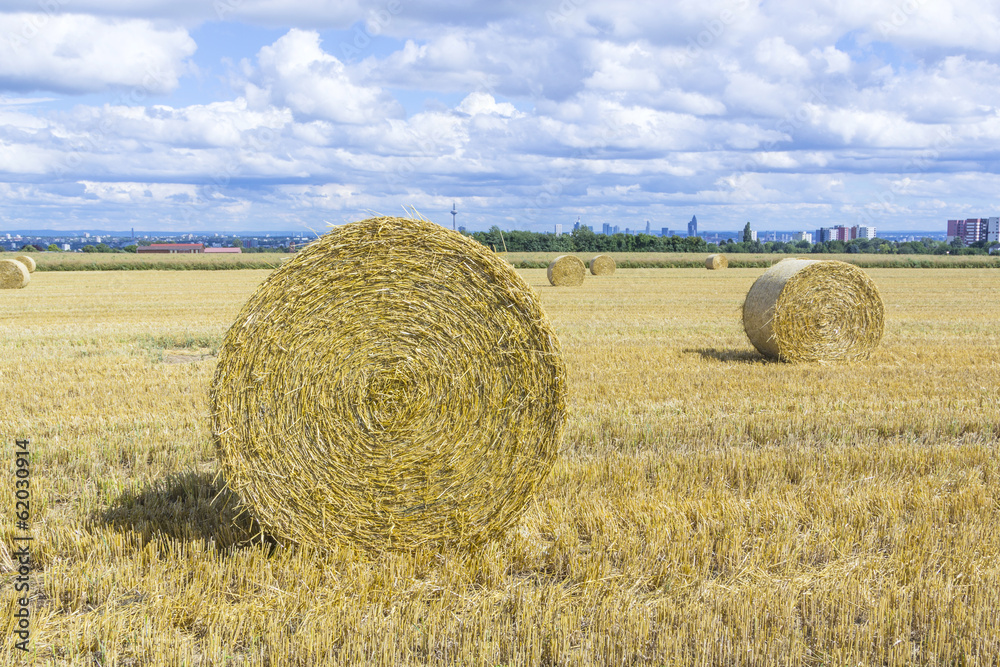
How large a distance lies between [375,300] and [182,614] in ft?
6.62

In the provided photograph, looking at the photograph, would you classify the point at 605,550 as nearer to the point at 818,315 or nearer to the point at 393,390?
the point at 393,390

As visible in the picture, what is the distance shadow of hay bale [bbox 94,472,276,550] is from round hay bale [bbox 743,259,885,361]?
331 inches

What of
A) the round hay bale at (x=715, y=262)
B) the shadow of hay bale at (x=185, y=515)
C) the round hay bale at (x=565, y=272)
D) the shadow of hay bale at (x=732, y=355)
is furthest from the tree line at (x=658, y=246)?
the shadow of hay bale at (x=185, y=515)

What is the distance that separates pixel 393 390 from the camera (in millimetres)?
5012

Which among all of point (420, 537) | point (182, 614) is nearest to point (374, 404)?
point (420, 537)

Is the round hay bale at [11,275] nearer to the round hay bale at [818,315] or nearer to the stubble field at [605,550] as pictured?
the stubble field at [605,550]

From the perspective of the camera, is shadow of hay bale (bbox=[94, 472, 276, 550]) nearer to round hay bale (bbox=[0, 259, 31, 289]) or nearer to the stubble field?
the stubble field

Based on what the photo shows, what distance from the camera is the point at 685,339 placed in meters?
14.5

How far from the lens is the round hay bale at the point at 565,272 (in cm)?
3094

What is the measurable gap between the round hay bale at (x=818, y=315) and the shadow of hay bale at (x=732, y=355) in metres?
0.19

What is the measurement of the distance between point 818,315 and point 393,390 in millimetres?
8720

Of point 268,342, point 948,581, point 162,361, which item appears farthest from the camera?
point 162,361

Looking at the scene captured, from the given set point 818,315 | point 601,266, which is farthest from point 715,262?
point 818,315

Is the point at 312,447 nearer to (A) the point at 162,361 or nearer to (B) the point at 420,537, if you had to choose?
(B) the point at 420,537
